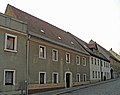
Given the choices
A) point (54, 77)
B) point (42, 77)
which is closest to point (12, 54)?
point (42, 77)

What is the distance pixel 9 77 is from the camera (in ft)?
61.5

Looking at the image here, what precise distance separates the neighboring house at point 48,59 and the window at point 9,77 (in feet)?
8.45

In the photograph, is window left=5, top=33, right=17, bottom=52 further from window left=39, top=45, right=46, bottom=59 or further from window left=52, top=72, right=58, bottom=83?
window left=52, top=72, right=58, bottom=83

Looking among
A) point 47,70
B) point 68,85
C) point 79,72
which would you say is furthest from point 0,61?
point 79,72

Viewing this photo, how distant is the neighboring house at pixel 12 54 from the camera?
18.1 m

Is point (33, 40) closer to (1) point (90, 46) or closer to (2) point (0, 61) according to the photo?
(2) point (0, 61)

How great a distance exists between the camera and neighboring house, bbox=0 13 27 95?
18.1m

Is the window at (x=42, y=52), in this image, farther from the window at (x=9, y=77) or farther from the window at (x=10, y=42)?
the window at (x=9, y=77)

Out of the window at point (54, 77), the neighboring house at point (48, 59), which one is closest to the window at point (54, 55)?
the neighboring house at point (48, 59)

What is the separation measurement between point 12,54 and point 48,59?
21.4 ft

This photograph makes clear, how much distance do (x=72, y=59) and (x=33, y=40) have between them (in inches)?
428

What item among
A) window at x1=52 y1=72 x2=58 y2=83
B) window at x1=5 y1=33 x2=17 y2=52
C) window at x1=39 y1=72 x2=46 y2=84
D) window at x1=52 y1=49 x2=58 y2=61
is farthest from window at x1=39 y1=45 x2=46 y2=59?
window at x1=5 y1=33 x2=17 y2=52

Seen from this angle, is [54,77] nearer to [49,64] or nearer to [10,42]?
[49,64]

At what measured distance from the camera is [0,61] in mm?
17781
